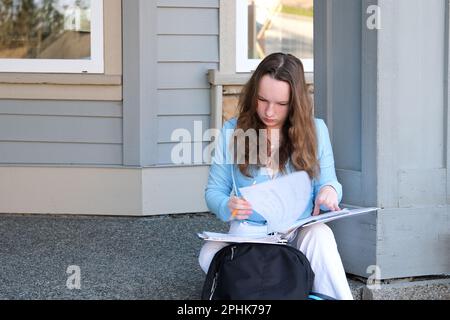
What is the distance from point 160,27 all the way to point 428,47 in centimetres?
258

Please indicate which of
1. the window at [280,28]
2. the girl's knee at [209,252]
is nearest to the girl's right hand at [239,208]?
the girl's knee at [209,252]

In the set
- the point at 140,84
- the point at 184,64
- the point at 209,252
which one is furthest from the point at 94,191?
the point at 209,252

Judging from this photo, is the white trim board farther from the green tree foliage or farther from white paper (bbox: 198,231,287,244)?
white paper (bbox: 198,231,287,244)

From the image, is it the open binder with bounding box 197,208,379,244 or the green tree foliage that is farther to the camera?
the green tree foliage

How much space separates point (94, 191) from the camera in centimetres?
611

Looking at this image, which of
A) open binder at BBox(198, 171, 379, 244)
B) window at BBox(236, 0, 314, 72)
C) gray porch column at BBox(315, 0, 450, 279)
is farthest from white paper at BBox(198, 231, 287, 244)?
window at BBox(236, 0, 314, 72)

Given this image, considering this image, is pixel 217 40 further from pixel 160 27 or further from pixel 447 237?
pixel 447 237

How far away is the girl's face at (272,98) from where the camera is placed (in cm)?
356

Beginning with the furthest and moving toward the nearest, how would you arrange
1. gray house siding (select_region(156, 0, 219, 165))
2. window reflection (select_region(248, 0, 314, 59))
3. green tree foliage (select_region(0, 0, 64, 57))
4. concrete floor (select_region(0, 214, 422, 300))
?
window reflection (select_region(248, 0, 314, 59))
green tree foliage (select_region(0, 0, 64, 57))
gray house siding (select_region(156, 0, 219, 165))
concrete floor (select_region(0, 214, 422, 300))

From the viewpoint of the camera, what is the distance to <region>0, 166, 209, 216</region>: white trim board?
19.9 feet

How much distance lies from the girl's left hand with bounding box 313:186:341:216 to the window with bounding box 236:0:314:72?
3.10 m

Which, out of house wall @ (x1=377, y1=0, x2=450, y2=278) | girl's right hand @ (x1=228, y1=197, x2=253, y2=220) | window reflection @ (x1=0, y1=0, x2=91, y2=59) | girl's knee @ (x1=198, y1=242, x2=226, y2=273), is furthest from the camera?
window reflection @ (x1=0, y1=0, x2=91, y2=59)

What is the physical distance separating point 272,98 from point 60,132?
294cm
